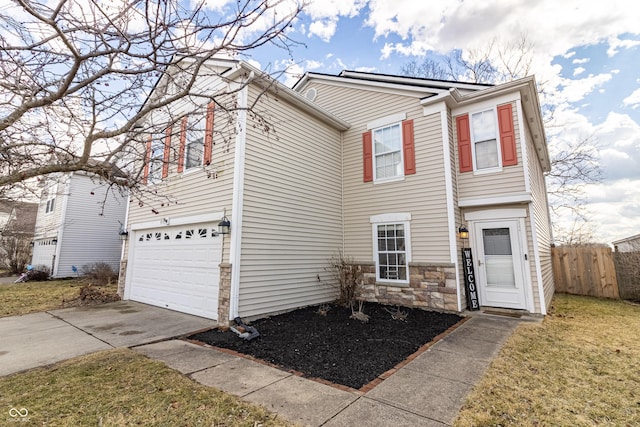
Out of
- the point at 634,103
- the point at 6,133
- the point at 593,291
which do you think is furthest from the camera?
the point at 634,103

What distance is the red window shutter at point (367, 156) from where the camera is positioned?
8875 mm

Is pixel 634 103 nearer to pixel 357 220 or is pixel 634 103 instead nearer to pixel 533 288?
pixel 533 288

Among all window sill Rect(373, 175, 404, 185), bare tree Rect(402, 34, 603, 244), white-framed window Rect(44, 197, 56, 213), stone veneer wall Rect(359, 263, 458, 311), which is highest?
bare tree Rect(402, 34, 603, 244)

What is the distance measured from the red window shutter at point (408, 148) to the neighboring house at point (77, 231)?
14.0 metres

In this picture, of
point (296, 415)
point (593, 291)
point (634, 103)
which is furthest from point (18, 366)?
point (634, 103)

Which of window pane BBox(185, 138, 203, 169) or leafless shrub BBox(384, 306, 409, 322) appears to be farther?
window pane BBox(185, 138, 203, 169)

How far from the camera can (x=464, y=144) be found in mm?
7738

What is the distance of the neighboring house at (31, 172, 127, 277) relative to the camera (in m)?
15.5

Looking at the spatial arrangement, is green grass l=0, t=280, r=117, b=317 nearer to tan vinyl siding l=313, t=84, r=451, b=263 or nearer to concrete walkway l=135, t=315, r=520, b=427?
concrete walkway l=135, t=315, r=520, b=427

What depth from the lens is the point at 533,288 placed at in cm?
674

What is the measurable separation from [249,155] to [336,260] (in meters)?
3.98

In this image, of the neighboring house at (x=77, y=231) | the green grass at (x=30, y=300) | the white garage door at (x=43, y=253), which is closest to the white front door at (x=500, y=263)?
the green grass at (x=30, y=300)

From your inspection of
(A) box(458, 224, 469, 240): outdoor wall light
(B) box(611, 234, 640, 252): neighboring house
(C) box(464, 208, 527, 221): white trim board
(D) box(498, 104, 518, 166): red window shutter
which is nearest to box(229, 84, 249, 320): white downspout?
(A) box(458, 224, 469, 240): outdoor wall light

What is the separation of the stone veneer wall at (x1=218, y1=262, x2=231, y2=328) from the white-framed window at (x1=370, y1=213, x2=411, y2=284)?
13.5ft
